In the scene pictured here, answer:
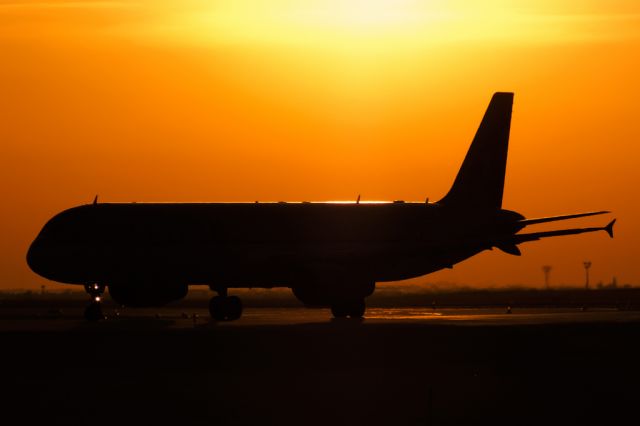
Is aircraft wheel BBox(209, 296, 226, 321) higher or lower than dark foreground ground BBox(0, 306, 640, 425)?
higher

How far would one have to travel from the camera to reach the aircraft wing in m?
63.5

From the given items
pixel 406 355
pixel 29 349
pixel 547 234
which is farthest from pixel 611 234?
pixel 29 349

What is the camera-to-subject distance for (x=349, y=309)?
63.9m

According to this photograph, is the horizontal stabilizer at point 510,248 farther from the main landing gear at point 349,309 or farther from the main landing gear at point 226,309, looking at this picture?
the main landing gear at point 226,309

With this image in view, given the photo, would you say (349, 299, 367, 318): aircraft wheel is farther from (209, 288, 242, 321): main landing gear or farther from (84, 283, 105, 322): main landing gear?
(84, 283, 105, 322): main landing gear

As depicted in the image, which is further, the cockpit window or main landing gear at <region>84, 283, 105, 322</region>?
the cockpit window

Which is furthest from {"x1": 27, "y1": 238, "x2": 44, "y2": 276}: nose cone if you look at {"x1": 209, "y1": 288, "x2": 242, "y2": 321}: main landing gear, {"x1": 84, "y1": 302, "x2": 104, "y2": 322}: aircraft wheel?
{"x1": 209, "y1": 288, "x2": 242, "y2": 321}: main landing gear

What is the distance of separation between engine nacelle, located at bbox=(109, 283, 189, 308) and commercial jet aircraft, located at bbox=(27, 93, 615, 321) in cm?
5

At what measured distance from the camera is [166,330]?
165 feet

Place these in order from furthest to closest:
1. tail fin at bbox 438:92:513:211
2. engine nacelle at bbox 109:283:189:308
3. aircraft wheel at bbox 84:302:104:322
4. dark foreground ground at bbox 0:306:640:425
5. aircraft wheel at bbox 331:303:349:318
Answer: tail fin at bbox 438:92:513:211, aircraft wheel at bbox 331:303:349:318, engine nacelle at bbox 109:283:189:308, aircraft wheel at bbox 84:302:104:322, dark foreground ground at bbox 0:306:640:425

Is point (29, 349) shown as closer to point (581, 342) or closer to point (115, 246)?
point (581, 342)

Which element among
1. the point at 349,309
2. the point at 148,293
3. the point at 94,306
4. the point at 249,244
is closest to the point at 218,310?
the point at 148,293

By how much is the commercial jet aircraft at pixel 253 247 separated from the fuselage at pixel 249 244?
47 millimetres

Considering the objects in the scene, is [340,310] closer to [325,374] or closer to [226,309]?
[226,309]
